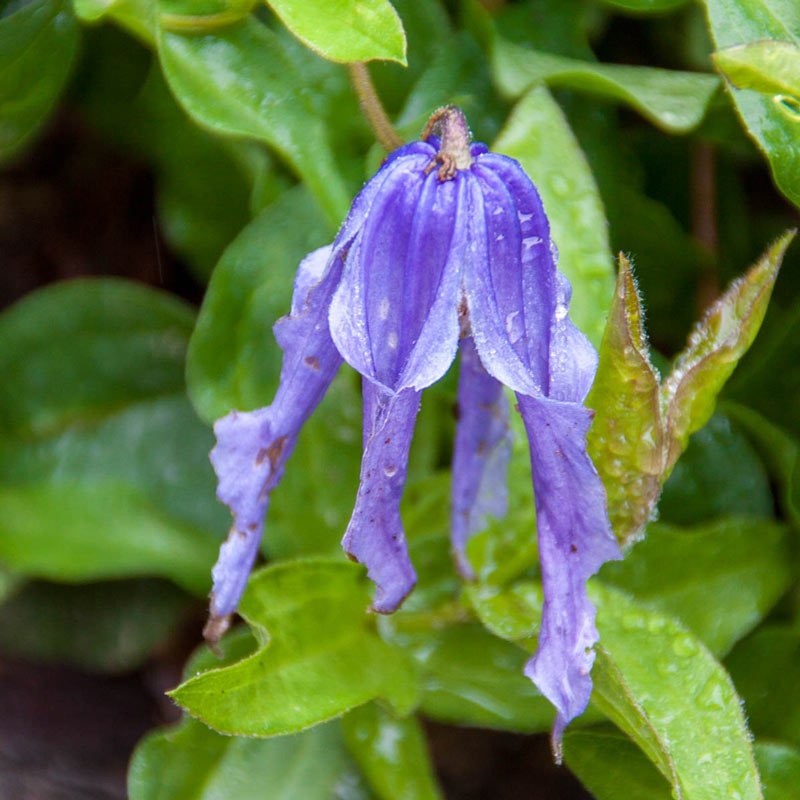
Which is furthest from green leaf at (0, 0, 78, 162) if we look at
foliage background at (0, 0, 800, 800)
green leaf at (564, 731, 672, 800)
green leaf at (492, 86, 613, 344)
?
green leaf at (564, 731, 672, 800)

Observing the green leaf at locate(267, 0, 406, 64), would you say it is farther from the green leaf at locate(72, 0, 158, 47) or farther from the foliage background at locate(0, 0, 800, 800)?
the green leaf at locate(72, 0, 158, 47)

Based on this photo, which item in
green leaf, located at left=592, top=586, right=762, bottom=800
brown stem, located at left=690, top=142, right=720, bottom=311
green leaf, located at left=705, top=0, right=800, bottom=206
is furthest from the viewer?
brown stem, located at left=690, top=142, right=720, bottom=311

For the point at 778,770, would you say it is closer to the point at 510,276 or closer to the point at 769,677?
the point at 769,677

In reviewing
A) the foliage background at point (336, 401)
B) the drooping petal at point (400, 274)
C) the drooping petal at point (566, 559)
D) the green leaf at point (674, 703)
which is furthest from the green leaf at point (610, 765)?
the drooping petal at point (400, 274)

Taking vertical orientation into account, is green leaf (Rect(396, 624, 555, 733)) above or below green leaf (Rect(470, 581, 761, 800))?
below

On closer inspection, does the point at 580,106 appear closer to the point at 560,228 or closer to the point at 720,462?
the point at 560,228

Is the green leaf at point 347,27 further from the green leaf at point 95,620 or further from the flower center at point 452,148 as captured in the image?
the green leaf at point 95,620
